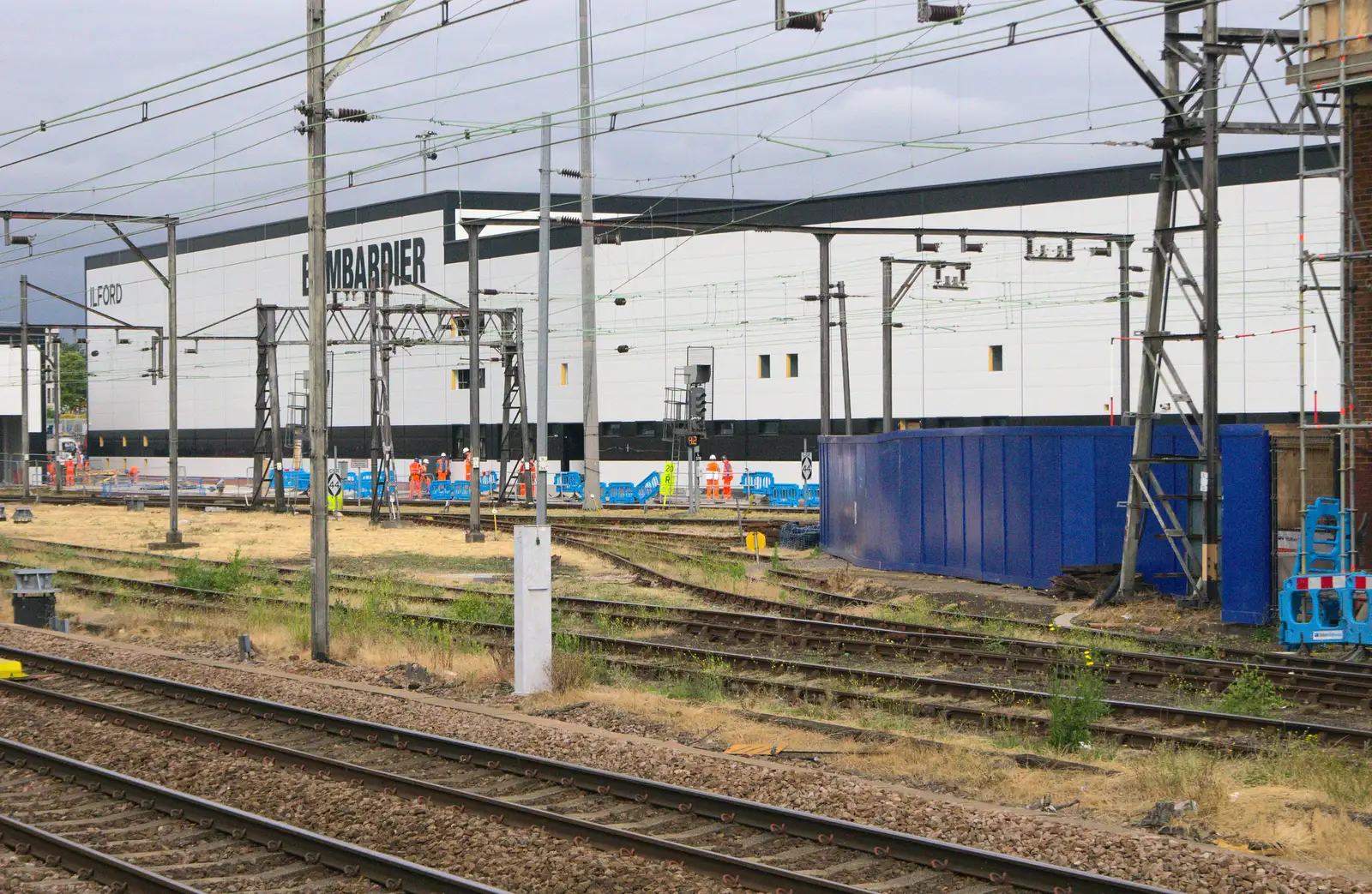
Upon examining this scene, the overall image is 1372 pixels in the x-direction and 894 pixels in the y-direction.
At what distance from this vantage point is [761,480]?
5503 cm

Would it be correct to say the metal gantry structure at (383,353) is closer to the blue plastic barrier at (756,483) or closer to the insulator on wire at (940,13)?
the blue plastic barrier at (756,483)

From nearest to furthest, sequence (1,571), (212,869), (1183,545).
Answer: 1. (212,869)
2. (1183,545)
3. (1,571)

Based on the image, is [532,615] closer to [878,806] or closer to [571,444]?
[878,806]

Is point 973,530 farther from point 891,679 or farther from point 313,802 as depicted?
point 313,802

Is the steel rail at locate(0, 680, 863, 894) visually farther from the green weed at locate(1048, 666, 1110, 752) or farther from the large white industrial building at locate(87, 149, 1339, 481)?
the large white industrial building at locate(87, 149, 1339, 481)

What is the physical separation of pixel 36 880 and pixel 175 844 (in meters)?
1.00

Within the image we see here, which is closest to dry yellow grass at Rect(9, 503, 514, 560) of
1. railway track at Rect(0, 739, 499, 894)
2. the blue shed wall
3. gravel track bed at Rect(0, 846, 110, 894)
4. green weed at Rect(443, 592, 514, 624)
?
the blue shed wall

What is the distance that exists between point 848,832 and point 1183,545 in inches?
543

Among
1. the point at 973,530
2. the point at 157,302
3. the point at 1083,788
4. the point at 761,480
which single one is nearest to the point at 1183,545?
the point at 973,530

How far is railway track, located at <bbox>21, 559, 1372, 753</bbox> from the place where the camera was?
12133 millimetres

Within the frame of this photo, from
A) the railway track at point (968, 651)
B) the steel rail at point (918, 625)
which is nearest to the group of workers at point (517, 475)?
the steel rail at point (918, 625)

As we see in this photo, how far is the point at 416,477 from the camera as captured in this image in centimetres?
6228

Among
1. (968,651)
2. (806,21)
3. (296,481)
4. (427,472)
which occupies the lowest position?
(968,651)

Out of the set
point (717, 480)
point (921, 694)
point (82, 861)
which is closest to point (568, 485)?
point (717, 480)
